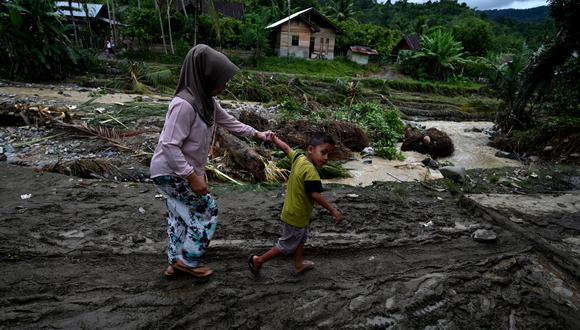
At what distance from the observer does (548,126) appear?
9.25 meters

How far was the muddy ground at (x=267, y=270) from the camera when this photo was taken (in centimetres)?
243

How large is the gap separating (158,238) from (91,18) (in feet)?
80.4

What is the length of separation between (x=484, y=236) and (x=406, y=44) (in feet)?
102

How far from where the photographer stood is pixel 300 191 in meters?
2.61

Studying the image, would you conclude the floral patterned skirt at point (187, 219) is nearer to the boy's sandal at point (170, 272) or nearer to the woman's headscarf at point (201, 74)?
the boy's sandal at point (170, 272)

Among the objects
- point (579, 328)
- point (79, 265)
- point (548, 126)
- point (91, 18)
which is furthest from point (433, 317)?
point (91, 18)

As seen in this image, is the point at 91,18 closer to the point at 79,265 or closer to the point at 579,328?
the point at 79,265

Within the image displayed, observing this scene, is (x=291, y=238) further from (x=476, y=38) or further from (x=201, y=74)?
(x=476, y=38)

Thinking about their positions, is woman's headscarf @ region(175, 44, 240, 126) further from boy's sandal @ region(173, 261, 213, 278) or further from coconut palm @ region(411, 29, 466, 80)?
coconut palm @ region(411, 29, 466, 80)

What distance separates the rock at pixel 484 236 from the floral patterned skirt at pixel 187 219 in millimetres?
2718

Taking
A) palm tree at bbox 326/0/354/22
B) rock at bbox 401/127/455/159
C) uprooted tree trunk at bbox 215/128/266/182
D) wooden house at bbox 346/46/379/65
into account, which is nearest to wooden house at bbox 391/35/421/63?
wooden house at bbox 346/46/379/65

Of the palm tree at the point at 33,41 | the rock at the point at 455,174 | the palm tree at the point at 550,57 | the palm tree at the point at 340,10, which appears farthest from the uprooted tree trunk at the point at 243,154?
the palm tree at the point at 340,10

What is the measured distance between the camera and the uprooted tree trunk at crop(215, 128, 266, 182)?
587cm

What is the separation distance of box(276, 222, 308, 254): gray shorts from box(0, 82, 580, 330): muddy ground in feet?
0.91
